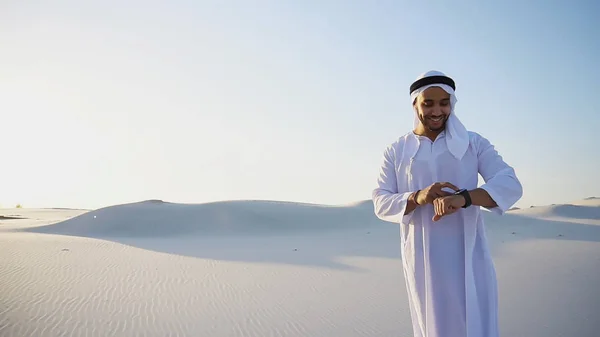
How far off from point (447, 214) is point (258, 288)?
238 inches

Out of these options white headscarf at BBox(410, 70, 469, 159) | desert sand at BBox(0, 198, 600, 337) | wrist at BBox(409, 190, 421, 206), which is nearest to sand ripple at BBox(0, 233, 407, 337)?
desert sand at BBox(0, 198, 600, 337)

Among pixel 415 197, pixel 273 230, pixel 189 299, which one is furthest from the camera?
pixel 273 230

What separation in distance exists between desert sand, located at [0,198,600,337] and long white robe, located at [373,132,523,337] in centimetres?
286

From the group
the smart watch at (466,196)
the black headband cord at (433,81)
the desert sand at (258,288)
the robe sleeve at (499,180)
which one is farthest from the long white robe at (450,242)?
the desert sand at (258,288)

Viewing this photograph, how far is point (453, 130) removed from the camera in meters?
2.74

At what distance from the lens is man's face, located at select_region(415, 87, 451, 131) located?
2.74 metres

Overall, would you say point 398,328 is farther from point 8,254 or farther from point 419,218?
point 8,254

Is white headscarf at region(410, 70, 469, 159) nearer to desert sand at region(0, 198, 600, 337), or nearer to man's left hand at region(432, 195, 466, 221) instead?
man's left hand at region(432, 195, 466, 221)

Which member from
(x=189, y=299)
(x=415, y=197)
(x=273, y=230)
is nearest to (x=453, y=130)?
(x=415, y=197)

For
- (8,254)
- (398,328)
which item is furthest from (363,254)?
(8,254)

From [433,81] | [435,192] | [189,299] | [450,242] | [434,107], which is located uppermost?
[433,81]

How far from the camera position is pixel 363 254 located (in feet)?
42.7

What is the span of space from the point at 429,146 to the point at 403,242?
1.99ft

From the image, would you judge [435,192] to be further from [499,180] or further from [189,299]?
[189,299]
